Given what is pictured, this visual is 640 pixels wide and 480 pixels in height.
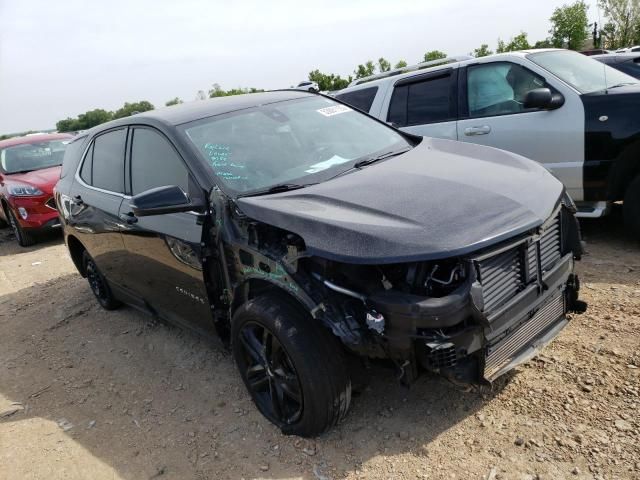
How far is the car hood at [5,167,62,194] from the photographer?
8500 millimetres

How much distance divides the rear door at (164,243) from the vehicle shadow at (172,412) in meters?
0.37

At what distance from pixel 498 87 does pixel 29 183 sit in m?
7.31

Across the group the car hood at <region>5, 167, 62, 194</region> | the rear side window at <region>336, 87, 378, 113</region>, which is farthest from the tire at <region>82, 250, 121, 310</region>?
the car hood at <region>5, 167, 62, 194</region>

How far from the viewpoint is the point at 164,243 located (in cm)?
340

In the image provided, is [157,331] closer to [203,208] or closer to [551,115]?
[203,208]

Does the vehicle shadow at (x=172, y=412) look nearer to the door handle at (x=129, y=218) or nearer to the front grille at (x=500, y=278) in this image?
the front grille at (x=500, y=278)

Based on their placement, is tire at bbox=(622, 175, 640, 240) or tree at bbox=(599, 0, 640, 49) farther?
tree at bbox=(599, 0, 640, 49)

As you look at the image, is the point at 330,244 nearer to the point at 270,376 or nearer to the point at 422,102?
the point at 270,376

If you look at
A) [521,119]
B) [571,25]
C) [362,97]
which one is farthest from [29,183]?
[571,25]

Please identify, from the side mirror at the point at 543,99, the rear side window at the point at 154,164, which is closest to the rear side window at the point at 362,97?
the side mirror at the point at 543,99

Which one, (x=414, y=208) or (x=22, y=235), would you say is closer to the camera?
(x=414, y=208)

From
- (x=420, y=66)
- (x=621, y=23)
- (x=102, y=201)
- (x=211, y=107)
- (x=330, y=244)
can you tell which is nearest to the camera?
(x=330, y=244)

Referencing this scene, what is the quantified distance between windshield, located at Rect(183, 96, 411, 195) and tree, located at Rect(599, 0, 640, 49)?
36.2 meters

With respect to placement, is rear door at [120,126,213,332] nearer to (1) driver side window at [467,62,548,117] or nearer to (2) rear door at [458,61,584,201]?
(2) rear door at [458,61,584,201]
